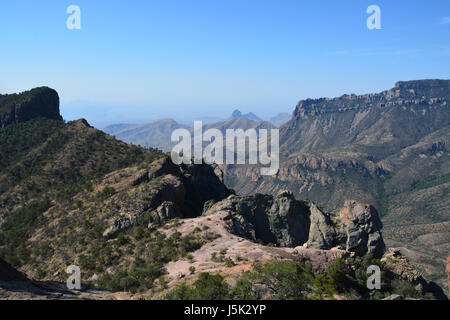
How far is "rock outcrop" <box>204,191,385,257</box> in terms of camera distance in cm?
3594

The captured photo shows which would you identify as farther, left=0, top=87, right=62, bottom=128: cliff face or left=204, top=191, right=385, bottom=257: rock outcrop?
left=0, top=87, right=62, bottom=128: cliff face

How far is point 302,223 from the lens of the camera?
41.1 metres

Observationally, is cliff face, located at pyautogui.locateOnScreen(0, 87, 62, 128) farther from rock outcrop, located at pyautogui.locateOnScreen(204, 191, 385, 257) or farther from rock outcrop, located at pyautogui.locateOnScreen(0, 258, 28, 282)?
rock outcrop, located at pyautogui.locateOnScreen(0, 258, 28, 282)

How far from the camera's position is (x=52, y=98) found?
9019 cm

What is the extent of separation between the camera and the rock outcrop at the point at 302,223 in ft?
118

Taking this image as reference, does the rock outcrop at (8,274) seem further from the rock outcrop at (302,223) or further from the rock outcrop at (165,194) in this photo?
the rock outcrop at (302,223)

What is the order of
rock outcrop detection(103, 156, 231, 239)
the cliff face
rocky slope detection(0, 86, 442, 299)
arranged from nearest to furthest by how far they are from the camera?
1. rocky slope detection(0, 86, 442, 299)
2. rock outcrop detection(103, 156, 231, 239)
3. the cliff face

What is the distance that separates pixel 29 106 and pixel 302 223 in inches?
3004

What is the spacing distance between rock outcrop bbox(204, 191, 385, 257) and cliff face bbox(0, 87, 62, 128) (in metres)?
63.9

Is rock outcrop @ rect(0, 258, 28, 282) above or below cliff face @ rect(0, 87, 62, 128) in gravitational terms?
below

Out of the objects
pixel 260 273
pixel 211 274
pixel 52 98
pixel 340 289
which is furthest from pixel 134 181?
pixel 52 98

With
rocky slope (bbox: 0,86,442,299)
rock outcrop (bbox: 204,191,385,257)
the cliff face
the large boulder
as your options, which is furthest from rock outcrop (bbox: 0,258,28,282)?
the cliff face

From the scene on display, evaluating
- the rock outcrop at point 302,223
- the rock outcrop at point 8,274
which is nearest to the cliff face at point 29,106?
the rock outcrop at point 302,223
